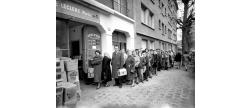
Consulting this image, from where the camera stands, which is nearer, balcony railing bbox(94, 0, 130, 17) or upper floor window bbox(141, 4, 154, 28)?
upper floor window bbox(141, 4, 154, 28)

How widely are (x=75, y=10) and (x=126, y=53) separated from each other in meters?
1.69

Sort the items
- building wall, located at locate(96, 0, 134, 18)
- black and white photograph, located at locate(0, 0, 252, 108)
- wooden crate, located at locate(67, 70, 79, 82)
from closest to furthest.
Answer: black and white photograph, located at locate(0, 0, 252, 108)
wooden crate, located at locate(67, 70, 79, 82)
building wall, located at locate(96, 0, 134, 18)

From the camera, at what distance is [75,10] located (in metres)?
2.14

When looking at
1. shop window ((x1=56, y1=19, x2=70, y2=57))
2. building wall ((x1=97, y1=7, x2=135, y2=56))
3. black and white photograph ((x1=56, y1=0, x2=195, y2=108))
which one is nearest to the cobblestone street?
black and white photograph ((x1=56, y1=0, x2=195, y2=108))

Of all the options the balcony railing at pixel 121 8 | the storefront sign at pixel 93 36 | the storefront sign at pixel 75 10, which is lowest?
the storefront sign at pixel 93 36

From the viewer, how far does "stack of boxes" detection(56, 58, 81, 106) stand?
157 centimetres

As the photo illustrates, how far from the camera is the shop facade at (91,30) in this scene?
2.20 m

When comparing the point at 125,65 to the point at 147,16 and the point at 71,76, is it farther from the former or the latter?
the point at 71,76

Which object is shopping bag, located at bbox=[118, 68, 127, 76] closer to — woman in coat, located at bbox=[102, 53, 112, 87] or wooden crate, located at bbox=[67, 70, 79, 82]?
woman in coat, located at bbox=[102, 53, 112, 87]

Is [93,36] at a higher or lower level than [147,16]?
lower

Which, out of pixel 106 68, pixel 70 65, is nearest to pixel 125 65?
pixel 106 68

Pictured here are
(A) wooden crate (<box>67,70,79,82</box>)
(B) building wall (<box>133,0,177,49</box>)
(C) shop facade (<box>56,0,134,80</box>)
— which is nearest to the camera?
(A) wooden crate (<box>67,70,79,82</box>)

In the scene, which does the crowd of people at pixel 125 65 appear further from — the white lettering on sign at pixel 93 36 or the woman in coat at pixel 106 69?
the white lettering on sign at pixel 93 36

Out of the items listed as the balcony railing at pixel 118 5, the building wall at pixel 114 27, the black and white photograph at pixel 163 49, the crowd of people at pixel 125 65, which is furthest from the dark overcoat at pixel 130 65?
the black and white photograph at pixel 163 49
